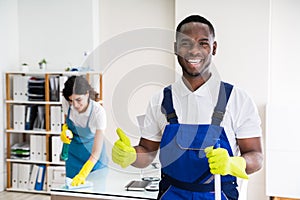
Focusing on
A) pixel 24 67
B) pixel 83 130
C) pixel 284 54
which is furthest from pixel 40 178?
pixel 284 54

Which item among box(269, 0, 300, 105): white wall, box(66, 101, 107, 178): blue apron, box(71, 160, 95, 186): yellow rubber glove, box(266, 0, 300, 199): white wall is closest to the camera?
box(71, 160, 95, 186): yellow rubber glove

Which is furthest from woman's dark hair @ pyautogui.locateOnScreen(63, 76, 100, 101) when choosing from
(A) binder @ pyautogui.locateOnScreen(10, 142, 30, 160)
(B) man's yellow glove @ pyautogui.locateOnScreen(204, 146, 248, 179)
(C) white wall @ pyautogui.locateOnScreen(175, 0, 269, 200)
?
(A) binder @ pyautogui.locateOnScreen(10, 142, 30, 160)

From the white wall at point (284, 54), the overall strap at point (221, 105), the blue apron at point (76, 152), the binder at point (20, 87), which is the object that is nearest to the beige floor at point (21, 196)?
the binder at point (20, 87)

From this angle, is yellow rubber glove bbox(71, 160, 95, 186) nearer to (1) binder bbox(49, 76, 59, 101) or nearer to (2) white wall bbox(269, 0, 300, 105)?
(1) binder bbox(49, 76, 59, 101)

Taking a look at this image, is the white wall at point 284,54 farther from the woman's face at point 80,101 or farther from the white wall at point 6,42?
the white wall at point 6,42

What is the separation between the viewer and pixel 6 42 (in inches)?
174

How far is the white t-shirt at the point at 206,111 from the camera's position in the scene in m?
1.38

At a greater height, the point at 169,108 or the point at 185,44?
the point at 185,44

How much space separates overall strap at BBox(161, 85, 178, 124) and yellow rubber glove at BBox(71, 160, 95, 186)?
1114mm

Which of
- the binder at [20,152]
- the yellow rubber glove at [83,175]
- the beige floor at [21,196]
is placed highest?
the yellow rubber glove at [83,175]

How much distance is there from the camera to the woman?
2.45 meters

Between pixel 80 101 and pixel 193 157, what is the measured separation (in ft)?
4.44

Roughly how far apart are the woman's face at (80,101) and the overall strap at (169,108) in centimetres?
118

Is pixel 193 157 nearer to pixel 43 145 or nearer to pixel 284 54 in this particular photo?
pixel 284 54
